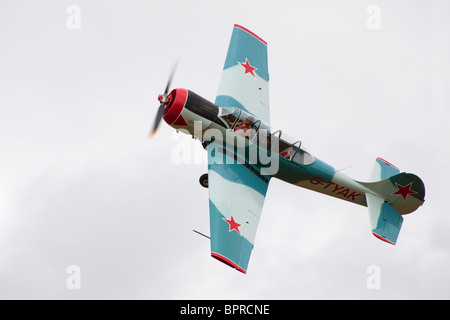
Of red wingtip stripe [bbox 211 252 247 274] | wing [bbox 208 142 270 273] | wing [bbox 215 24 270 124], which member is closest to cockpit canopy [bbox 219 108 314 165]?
wing [bbox 208 142 270 273]

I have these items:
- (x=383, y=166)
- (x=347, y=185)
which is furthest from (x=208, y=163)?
(x=383, y=166)

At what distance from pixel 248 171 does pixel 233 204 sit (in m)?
1.31

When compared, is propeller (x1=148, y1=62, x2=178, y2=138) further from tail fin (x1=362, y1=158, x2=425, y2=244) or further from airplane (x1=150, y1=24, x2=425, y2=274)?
tail fin (x1=362, y1=158, x2=425, y2=244)

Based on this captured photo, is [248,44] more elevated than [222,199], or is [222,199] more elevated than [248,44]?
Answer: [248,44]

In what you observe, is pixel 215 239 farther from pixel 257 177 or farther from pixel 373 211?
pixel 373 211

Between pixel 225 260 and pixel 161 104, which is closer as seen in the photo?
pixel 225 260

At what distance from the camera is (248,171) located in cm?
1620

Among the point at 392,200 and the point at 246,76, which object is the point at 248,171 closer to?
the point at 246,76

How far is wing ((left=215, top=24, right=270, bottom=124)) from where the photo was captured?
17.4m

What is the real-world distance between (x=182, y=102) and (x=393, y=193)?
7104 millimetres

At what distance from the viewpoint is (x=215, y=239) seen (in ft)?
47.4

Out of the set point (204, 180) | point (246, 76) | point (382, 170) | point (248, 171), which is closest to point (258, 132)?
point (248, 171)

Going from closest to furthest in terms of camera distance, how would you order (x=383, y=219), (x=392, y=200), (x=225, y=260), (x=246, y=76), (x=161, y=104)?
(x=225, y=260) → (x=161, y=104) → (x=383, y=219) → (x=392, y=200) → (x=246, y=76)

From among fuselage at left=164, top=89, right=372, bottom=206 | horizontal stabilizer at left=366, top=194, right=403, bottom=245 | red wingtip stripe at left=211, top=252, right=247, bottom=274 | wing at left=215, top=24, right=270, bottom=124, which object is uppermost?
wing at left=215, top=24, right=270, bottom=124
